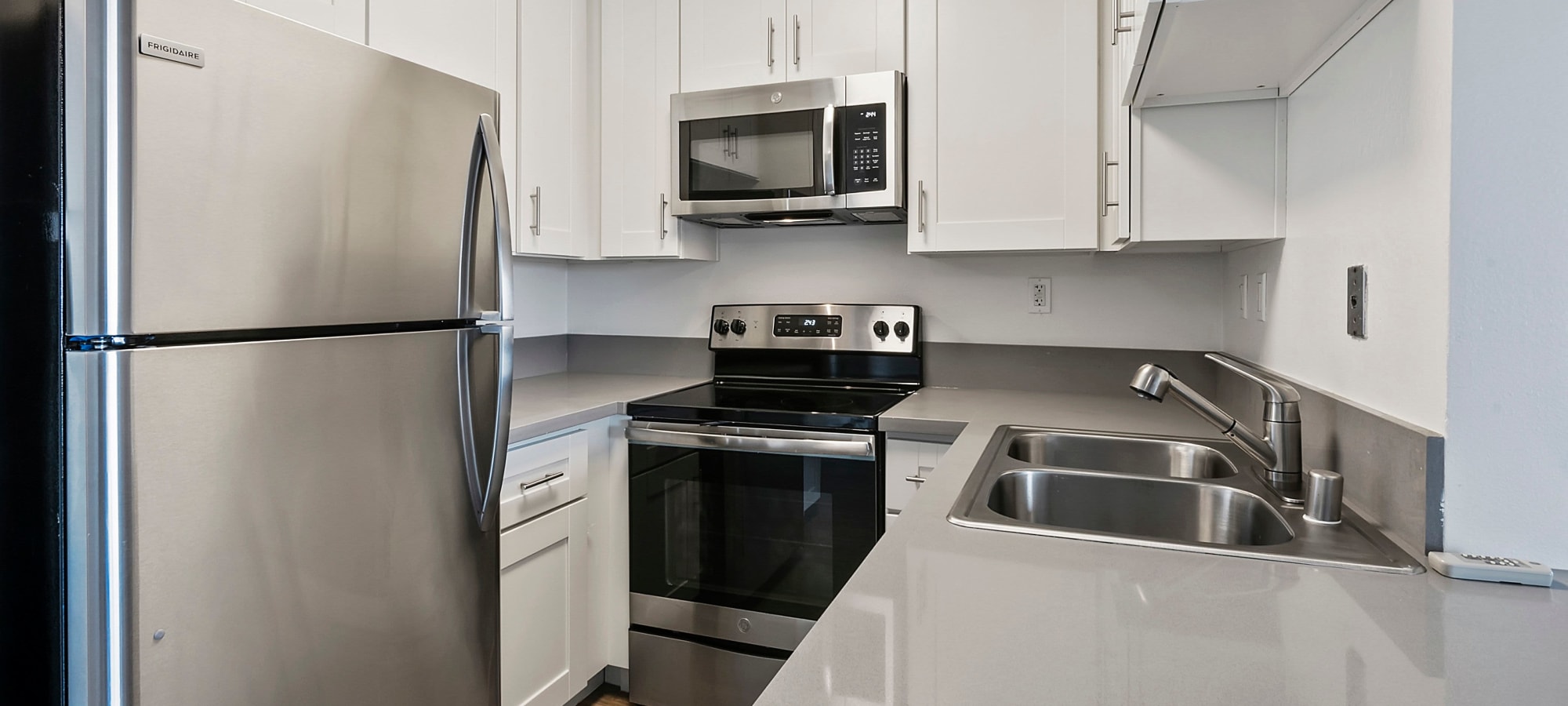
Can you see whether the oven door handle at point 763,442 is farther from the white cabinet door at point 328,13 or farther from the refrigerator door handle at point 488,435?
the white cabinet door at point 328,13

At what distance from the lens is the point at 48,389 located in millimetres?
885

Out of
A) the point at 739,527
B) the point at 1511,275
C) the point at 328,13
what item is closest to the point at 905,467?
the point at 739,527

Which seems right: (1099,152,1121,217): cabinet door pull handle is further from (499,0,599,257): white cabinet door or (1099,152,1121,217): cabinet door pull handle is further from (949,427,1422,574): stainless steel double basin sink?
(499,0,599,257): white cabinet door

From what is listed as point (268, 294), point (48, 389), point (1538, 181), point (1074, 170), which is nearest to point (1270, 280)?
point (1074, 170)

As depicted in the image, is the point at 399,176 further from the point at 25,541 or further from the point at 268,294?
the point at 25,541

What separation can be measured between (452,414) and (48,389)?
560 mm

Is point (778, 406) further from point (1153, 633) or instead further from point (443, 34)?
point (1153, 633)

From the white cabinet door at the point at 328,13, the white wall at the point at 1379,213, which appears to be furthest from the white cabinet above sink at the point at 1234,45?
the white cabinet door at the point at 328,13

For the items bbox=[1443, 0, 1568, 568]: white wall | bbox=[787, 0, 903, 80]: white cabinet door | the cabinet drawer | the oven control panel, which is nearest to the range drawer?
the cabinet drawer

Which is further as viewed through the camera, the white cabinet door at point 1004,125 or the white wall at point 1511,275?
the white cabinet door at point 1004,125

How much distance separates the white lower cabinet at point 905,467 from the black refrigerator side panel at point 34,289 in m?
1.49

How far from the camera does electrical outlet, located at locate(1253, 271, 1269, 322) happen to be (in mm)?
1549

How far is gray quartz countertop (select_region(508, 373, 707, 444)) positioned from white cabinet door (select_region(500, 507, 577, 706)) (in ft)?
0.77

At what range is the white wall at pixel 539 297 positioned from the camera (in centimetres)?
259
